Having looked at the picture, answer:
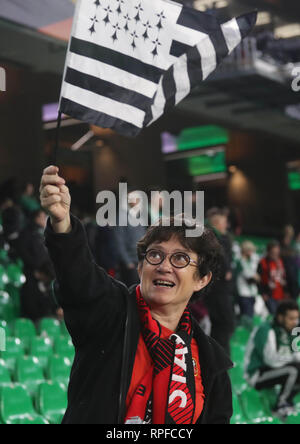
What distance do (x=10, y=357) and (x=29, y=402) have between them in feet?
3.11

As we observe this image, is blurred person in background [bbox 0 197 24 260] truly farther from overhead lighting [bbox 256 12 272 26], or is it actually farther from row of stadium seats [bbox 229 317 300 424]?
overhead lighting [bbox 256 12 272 26]

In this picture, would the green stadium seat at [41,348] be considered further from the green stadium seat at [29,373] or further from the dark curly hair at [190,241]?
the dark curly hair at [190,241]

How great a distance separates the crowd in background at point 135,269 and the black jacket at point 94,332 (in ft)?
9.62

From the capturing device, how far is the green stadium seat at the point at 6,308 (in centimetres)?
704

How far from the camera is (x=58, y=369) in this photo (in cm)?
515

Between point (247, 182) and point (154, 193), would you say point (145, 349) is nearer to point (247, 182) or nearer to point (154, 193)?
point (154, 193)

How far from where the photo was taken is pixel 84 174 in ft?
50.9

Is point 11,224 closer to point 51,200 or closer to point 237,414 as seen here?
point 237,414

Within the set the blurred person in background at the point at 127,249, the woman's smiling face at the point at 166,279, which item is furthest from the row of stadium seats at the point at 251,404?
the woman's smiling face at the point at 166,279

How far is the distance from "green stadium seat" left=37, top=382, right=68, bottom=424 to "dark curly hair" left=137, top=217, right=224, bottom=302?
260 centimetres

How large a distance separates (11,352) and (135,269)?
172 centimetres

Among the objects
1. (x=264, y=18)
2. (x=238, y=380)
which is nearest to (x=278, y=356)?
(x=238, y=380)

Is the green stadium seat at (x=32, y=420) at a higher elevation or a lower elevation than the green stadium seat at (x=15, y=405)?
lower

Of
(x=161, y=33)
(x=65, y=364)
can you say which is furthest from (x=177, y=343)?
(x=65, y=364)
